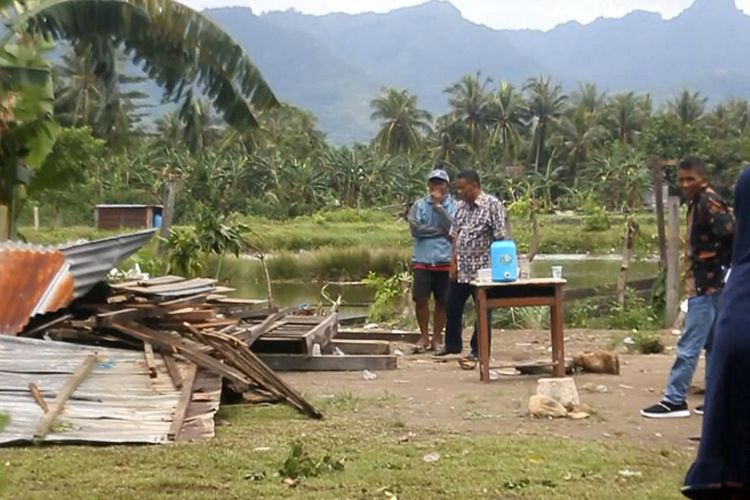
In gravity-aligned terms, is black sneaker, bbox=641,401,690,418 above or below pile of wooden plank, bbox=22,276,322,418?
below

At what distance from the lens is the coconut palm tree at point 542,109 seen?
7846cm

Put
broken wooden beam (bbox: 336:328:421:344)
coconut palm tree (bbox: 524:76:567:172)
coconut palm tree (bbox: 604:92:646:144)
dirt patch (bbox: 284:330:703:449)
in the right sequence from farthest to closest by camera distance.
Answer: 1. coconut palm tree (bbox: 524:76:567:172)
2. coconut palm tree (bbox: 604:92:646:144)
3. broken wooden beam (bbox: 336:328:421:344)
4. dirt patch (bbox: 284:330:703:449)

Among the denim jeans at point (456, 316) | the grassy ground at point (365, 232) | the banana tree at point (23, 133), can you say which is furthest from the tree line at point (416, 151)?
the denim jeans at point (456, 316)

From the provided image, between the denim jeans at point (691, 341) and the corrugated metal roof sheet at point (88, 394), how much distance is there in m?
3.07

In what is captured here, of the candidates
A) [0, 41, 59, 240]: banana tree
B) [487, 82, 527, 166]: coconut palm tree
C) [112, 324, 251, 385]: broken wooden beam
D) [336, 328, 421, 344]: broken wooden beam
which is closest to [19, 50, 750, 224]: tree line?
[487, 82, 527, 166]: coconut palm tree

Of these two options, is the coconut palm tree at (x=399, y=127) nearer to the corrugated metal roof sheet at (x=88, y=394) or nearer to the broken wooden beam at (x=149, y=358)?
the broken wooden beam at (x=149, y=358)

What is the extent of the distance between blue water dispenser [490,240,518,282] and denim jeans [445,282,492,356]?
4.11 feet

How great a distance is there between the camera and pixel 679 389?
22.0 feet

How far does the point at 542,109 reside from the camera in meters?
80.1

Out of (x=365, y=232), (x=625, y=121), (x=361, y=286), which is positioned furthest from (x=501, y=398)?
(x=625, y=121)

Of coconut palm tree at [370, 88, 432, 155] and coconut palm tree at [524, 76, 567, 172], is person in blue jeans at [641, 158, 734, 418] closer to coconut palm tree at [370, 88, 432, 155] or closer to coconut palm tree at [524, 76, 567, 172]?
coconut palm tree at [524, 76, 567, 172]

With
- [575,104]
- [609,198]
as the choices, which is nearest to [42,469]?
[609,198]

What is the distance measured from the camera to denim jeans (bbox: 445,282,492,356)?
9.53 meters

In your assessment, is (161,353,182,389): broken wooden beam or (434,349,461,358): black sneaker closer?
(161,353,182,389): broken wooden beam
